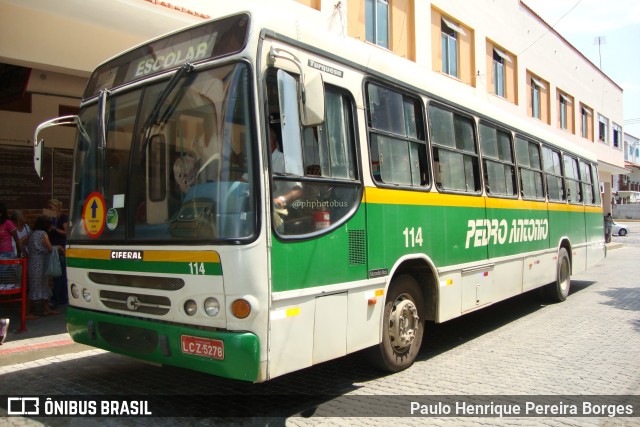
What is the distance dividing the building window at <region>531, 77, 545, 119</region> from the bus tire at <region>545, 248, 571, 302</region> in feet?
44.8

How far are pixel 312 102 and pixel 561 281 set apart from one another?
8.13 metres

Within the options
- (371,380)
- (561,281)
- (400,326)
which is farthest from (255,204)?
(561,281)

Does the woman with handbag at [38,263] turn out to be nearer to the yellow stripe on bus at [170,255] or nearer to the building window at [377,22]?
the yellow stripe on bus at [170,255]

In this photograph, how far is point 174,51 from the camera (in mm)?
4340

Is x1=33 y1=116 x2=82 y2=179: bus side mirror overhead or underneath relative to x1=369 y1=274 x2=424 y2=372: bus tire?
overhead

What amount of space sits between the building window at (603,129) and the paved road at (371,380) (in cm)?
2765

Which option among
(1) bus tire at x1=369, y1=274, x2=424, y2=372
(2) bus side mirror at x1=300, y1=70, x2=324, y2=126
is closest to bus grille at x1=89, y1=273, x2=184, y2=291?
(2) bus side mirror at x1=300, y1=70, x2=324, y2=126

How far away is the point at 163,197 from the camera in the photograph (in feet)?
13.6

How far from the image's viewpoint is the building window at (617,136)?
34656mm

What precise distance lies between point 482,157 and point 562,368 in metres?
2.91

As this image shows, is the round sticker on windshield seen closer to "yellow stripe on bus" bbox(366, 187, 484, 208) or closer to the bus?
the bus

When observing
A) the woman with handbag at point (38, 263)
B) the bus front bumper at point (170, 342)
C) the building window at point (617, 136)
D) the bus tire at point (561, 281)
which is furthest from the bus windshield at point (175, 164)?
the building window at point (617, 136)

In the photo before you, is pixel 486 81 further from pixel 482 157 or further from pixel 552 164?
pixel 482 157

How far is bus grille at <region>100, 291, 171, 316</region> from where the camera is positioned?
4.07 metres
